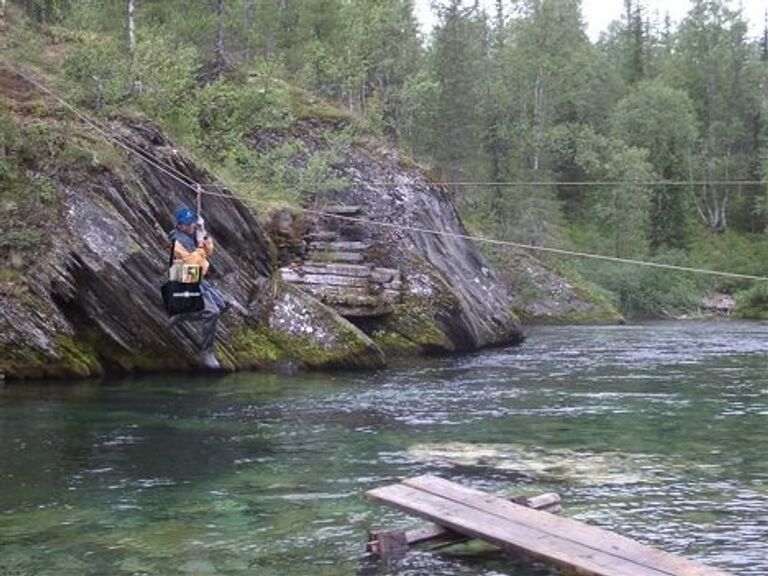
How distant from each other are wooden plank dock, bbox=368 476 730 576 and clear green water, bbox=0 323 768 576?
1.13ft

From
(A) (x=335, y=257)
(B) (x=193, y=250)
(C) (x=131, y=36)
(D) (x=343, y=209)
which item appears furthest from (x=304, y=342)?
(C) (x=131, y=36)

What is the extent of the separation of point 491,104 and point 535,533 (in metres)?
59.2

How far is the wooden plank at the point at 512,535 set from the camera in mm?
8531

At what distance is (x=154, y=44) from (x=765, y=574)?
24.8 meters

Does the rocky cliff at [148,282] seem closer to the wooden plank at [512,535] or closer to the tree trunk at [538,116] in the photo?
the wooden plank at [512,535]

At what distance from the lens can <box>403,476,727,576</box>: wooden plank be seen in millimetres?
8500

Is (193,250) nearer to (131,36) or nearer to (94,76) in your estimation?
(94,76)

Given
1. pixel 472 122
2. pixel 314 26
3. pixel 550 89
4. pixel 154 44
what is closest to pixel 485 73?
pixel 550 89

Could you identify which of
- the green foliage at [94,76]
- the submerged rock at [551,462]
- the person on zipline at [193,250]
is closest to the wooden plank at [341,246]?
the green foliage at [94,76]

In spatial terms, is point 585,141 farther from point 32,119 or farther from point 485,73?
point 32,119

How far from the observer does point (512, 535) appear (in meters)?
9.41

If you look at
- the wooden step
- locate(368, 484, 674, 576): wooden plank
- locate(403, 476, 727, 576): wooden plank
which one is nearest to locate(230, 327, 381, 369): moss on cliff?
the wooden step

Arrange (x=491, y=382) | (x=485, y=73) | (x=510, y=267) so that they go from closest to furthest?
(x=491, y=382), (x=510, y=267), (x=485, y=73)

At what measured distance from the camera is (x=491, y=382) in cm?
2327
